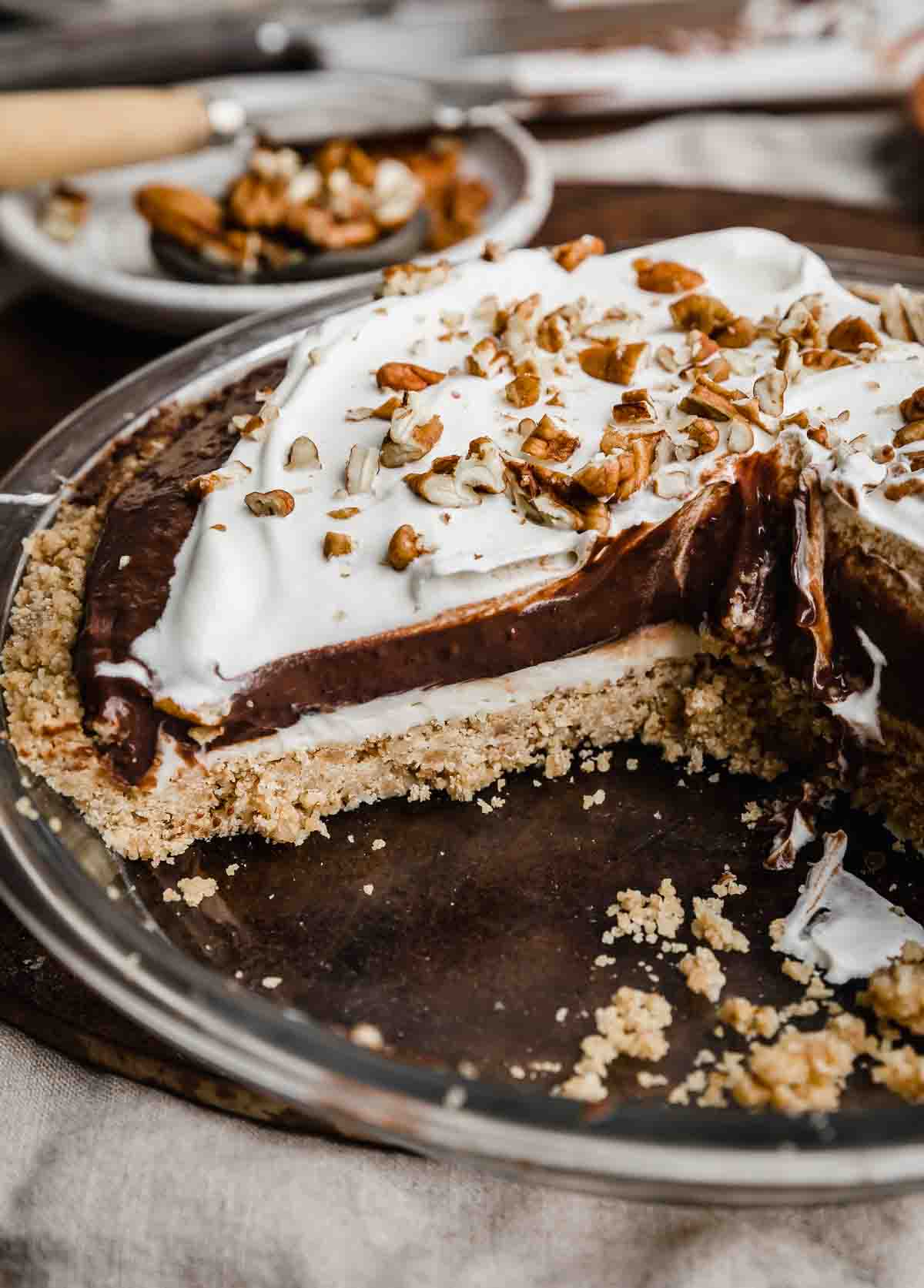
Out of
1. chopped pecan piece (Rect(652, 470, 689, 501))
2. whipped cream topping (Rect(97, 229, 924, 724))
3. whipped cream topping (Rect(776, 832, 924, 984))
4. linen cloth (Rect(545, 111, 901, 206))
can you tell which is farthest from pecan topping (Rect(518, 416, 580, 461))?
linen cloth (Rect(545, 111, 901, 206))

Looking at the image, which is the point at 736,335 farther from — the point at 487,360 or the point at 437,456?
the point at 437,456

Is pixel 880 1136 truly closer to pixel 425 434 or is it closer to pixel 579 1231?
pixel 579 1231

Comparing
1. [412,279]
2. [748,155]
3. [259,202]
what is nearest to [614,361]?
[412,279]

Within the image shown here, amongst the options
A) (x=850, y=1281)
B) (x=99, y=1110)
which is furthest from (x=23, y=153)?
(x=850, y=1281)

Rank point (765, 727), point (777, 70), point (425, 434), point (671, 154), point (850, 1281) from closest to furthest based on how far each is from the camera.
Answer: point (850, 1281) → point (425, 434) → point (765, 727) → point (671, 154) → point (777, 70)

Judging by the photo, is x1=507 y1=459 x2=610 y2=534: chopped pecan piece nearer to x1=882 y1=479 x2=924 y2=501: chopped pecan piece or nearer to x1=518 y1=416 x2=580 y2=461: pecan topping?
x1=518 y1=416 x2=580 y2=461: pecan topping

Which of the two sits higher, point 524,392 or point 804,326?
point 804,326

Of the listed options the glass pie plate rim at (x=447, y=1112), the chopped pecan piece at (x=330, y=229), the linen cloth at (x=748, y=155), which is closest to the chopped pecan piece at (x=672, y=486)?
the glass pie plate rim at (x=447, y=1112)
